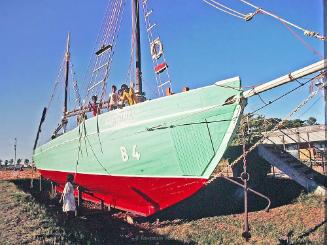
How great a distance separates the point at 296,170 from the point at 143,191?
19.6ft

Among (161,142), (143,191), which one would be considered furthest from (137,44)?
(143,191)

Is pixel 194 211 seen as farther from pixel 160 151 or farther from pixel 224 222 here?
pixel 160 151

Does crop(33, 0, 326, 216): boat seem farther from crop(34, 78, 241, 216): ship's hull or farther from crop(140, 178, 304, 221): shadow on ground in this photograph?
crop(140, 178, 304, 221): shadow on ground

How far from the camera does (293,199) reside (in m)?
11.8

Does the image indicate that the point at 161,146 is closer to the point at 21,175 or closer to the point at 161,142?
the point at 161,142

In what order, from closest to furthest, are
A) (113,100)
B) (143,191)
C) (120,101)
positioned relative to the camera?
(143,191)
(120,101)
(113,100)

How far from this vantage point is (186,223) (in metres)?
10.9

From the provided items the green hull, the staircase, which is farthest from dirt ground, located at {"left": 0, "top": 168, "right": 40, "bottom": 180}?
the staircase

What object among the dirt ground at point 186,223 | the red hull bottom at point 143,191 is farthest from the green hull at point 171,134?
the dirt ground at point 186,223

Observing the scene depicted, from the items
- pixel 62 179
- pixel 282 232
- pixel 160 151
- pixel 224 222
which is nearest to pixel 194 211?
pixel 224 222

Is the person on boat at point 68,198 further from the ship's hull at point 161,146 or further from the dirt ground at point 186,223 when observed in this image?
the ship's hull at point 161,146

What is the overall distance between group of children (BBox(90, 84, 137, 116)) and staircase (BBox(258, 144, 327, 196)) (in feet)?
20.0

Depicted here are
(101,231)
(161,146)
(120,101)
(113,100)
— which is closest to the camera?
(101,231)

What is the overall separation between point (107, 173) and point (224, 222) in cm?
505
